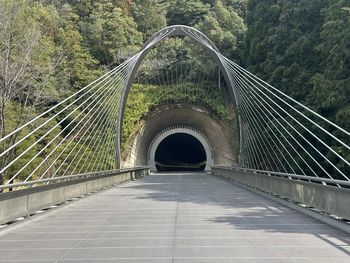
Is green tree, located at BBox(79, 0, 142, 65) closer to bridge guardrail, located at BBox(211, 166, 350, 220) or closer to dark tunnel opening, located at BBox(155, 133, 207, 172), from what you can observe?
dark tunnel opening, located at BBox(155, 133, 207, 172)

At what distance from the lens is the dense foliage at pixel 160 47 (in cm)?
2508

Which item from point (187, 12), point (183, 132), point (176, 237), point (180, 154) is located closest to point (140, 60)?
point (183, 132)

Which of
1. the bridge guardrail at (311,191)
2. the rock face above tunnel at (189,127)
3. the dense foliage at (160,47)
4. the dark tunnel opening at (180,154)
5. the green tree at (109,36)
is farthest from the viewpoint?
the dark tunnel opening at (180,154)

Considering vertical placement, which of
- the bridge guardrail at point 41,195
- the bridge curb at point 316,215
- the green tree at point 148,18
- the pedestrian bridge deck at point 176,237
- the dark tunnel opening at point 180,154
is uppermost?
the green tree at point 148,18

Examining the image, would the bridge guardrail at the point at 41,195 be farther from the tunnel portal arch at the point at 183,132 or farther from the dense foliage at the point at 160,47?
the tunnel portal arch at the point at 183,132

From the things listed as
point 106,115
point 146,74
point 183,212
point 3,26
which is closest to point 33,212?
point 183,212

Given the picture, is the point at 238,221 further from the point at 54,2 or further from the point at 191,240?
the point at 54,2

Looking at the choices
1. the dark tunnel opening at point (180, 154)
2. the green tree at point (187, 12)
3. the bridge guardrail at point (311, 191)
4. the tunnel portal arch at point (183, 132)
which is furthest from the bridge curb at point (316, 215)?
the green tree at point (187, 12)

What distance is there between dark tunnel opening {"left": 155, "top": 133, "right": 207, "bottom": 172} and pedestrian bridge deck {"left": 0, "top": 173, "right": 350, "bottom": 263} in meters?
56.2

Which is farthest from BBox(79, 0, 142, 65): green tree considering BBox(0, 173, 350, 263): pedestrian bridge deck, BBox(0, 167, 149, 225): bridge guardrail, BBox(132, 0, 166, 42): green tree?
BBox(0, 173, 350, 263): pedestrian bridge deck

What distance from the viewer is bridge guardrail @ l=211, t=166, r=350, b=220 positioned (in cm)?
1031

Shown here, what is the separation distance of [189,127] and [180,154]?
51.6 feet

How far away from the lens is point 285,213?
1252 cm

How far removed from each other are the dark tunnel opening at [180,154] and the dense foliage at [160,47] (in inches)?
583
